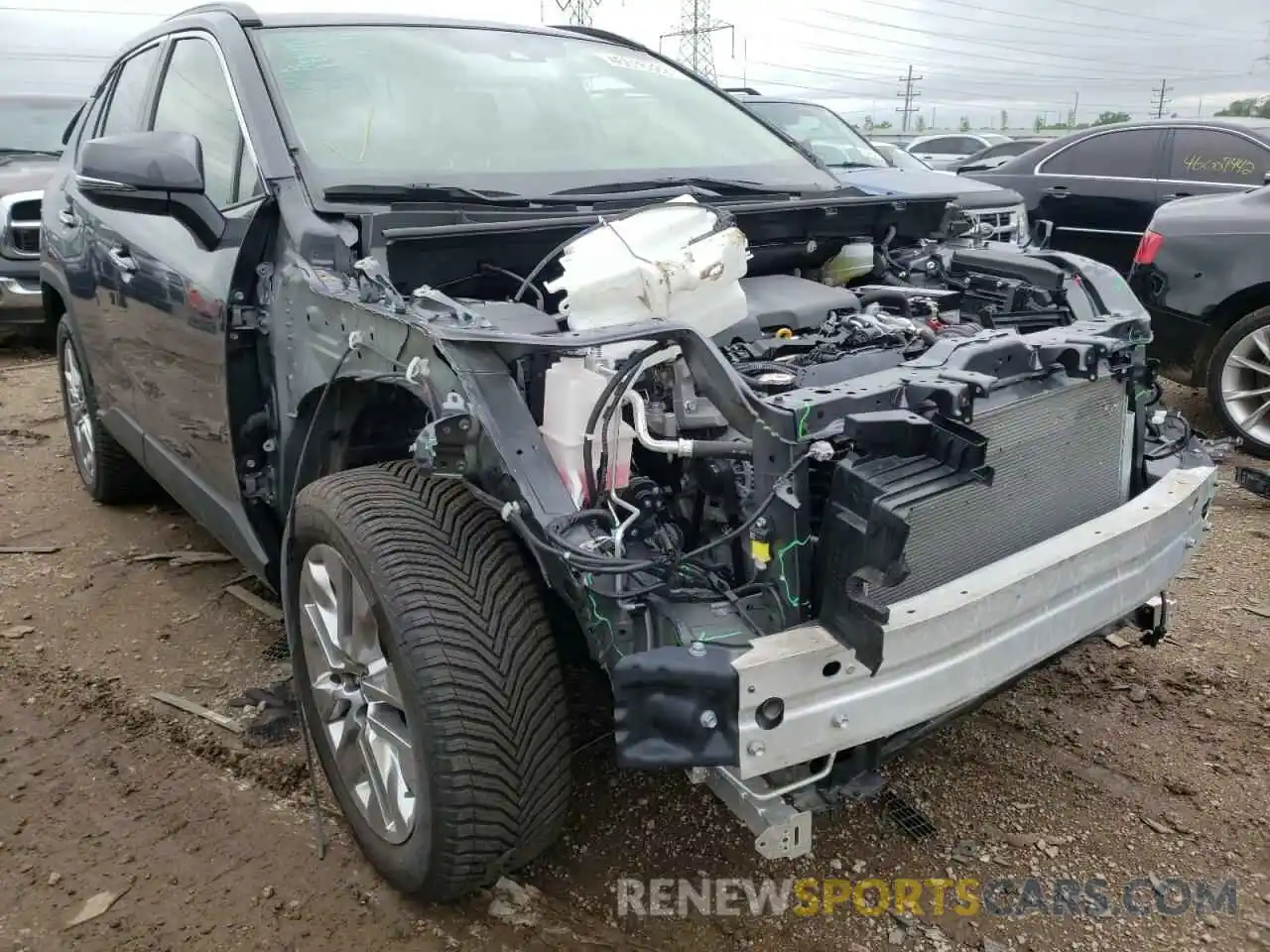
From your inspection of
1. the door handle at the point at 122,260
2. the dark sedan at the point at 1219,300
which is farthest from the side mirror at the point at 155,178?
the dark sedan at the point at 1219,300

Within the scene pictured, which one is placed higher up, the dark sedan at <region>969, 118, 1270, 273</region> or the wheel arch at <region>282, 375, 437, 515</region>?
the dark sedan at <region>969, 118, 1270, 273</region>

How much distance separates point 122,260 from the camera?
3574 mm

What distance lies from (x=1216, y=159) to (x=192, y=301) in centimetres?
734

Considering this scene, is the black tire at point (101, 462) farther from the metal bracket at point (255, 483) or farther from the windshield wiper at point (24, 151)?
the windshield wiper at point (24, 151)

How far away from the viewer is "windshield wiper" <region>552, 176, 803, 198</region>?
3.10 metres

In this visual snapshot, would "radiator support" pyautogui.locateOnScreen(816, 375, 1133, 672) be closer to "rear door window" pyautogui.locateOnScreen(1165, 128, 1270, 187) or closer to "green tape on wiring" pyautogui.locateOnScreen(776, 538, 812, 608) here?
"green tape on wiring" pyautogui.locateOnScreen(776, 538, 812, 608)

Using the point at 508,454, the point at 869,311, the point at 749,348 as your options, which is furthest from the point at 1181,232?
the point at 508,454

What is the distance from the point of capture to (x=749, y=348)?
2.60 metres

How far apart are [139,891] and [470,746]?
1.04m

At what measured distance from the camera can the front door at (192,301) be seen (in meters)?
2.96

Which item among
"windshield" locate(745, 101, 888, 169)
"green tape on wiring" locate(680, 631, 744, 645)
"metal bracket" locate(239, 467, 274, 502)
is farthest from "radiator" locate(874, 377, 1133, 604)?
"windshield" locate(745, 101, 888, 169)

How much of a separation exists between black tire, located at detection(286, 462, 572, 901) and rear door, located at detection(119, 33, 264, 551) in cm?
98

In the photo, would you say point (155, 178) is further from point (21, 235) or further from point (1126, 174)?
point (1126, 174)

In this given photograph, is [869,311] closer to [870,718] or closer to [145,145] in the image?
[870,718]
